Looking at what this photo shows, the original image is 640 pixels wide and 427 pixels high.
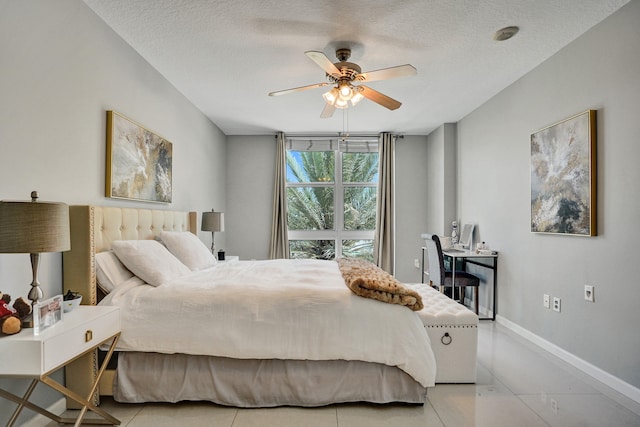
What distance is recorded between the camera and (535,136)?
125 inches

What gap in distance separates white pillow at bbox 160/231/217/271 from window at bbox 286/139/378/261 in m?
2.73

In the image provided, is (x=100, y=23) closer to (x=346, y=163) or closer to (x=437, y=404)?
(x=437, y=404)

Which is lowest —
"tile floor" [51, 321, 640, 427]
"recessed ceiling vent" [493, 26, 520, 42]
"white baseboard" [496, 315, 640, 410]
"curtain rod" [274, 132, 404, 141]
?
"tile floor" [51, 321, 640, 427]

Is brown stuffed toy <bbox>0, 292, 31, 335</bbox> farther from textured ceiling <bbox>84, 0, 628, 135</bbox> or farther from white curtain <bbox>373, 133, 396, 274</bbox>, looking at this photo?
white curtain <bbox>373, 133, 396, 274</bbox>

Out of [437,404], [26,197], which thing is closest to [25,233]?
[26,197]

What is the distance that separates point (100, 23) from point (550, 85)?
139 inches

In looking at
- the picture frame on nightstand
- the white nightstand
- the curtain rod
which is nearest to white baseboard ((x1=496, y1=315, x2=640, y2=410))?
the white nightstand

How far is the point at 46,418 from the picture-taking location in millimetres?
1868

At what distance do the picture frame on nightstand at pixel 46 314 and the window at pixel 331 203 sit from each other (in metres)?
4.30

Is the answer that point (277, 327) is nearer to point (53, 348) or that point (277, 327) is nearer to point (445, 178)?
point (53, 348)

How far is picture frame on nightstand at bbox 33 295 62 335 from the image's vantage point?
142cm

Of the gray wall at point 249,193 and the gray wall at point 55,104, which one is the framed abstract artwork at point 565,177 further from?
the gray wall at point 249,193

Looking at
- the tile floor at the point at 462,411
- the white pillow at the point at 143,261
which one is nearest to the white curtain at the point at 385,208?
the tile floor at the point at 462,411

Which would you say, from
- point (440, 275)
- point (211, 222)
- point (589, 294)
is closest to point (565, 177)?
point (589, 294)
